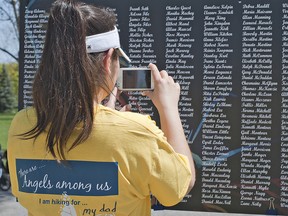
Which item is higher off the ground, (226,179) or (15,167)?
(15,167)

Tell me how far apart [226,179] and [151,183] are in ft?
4.02

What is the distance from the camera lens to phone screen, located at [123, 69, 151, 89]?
84.9 inches

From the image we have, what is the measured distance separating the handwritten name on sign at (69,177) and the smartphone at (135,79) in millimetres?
641

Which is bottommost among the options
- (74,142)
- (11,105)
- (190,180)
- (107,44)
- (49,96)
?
(11,105)

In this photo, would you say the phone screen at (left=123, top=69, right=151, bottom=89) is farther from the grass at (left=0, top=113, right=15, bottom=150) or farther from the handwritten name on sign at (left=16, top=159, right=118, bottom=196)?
the grass at (left=0, top=113, right=15, bottom=150)

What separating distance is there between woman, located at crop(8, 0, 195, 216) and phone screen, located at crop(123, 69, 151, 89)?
0.47m

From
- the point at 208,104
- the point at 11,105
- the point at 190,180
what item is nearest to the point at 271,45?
the point at 208,104

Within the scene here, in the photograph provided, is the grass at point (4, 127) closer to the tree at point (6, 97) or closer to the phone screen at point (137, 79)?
the tree at point (6, 97)

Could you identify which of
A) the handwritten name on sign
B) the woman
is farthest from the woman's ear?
the handwritten name on sign

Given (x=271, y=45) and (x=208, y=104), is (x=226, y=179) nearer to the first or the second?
(x=208, y=104)

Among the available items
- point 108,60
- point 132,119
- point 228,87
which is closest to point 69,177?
point 132,119

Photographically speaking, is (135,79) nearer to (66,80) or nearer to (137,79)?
(137,79)

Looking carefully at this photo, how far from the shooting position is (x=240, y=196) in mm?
2666

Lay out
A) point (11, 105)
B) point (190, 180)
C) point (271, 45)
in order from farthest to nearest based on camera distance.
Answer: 1. point (11, 105)
2. point (271, 45)
3. point (190, 180)
